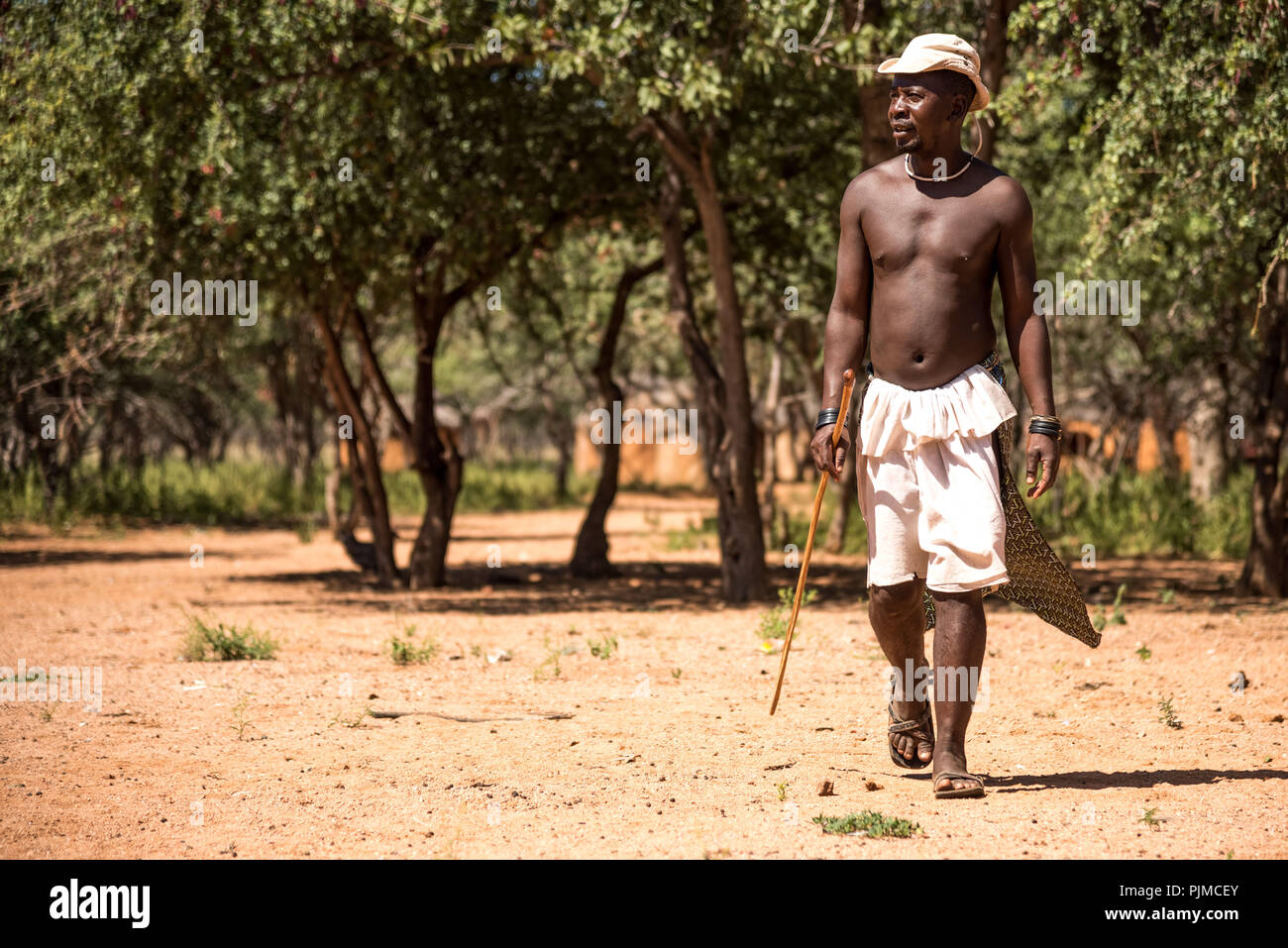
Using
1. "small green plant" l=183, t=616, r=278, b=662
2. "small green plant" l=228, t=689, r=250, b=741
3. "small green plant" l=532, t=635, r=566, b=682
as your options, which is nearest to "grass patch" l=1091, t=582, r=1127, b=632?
"small green plant" l=532, t=635, r=566, b=682

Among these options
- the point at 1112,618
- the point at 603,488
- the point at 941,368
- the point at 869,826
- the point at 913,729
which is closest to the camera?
the point at 869,826

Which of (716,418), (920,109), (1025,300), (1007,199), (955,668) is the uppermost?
(920,109)

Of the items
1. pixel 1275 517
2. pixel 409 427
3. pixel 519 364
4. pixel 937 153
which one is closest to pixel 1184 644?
pixel 1275 517

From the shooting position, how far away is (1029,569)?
183 inches

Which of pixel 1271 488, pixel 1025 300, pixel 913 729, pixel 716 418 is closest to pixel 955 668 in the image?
pixel 913 729

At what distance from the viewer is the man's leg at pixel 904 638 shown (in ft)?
15.1

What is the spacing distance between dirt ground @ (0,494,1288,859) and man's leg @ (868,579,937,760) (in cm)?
12

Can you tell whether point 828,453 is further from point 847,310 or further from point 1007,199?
point 1007,199

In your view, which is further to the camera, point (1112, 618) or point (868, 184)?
point (1112, 618)

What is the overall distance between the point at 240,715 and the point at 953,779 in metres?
3.18

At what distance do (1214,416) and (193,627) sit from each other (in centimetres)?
1340

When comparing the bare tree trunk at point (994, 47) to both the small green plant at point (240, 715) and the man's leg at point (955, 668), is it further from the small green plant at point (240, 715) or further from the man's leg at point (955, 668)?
the small green plant at point (240, 715)

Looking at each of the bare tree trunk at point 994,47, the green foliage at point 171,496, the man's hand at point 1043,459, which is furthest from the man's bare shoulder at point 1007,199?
the green foliage at point 171,496
